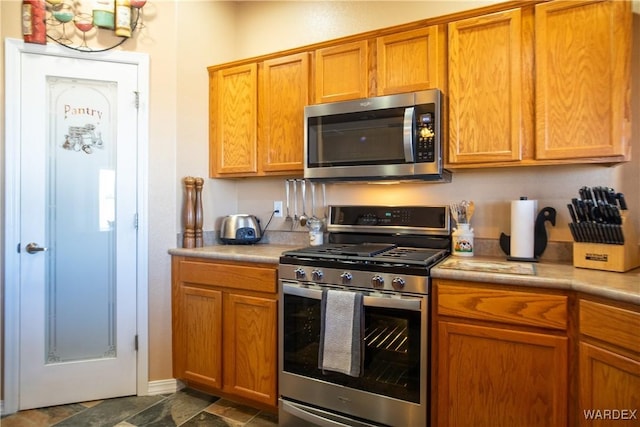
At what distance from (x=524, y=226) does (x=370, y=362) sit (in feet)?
3.40

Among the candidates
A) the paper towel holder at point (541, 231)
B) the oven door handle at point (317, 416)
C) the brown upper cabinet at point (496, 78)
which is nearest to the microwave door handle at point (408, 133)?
the brown upper cabinet at point (496, 78)

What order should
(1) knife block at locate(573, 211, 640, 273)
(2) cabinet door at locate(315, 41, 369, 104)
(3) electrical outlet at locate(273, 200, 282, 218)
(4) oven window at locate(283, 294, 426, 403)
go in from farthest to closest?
(3) electrical outlet at locate(273, 200, 282, 218) → (2) cabinet door at locate(315, 41, 369, 104) → (4) oven window at locate(283, 294, 426, 403) → (1) knife block at locate(573, 211, 640, 273)

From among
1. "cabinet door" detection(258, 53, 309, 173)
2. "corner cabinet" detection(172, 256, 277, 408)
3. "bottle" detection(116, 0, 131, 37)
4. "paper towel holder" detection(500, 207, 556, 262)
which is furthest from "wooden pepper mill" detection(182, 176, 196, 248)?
"paper towel holder" detection(500, 207, 556, 262)

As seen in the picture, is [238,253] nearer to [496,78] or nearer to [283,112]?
[283,112]

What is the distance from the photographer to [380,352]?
5.66 ft

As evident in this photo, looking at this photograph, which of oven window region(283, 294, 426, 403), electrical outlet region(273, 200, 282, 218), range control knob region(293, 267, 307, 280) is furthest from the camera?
electrical outlet region(273, 200, 282, 218)

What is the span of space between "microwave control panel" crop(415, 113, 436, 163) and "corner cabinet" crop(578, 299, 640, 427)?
0.91m

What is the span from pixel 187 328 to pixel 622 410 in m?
2.14

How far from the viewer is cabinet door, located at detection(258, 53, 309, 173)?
2.29 m

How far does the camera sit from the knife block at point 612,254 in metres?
1.54

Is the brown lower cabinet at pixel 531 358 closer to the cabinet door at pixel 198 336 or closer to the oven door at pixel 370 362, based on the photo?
the oven door at pixel 370 362

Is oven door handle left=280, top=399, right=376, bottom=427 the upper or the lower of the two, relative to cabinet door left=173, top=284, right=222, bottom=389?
lower

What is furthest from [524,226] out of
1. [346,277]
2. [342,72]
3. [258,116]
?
[258,116]

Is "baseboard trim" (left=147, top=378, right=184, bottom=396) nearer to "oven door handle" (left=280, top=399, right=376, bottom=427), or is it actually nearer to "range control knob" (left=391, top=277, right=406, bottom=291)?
"oven door handle" (left=280, top=399, right=376, bottom=427)
